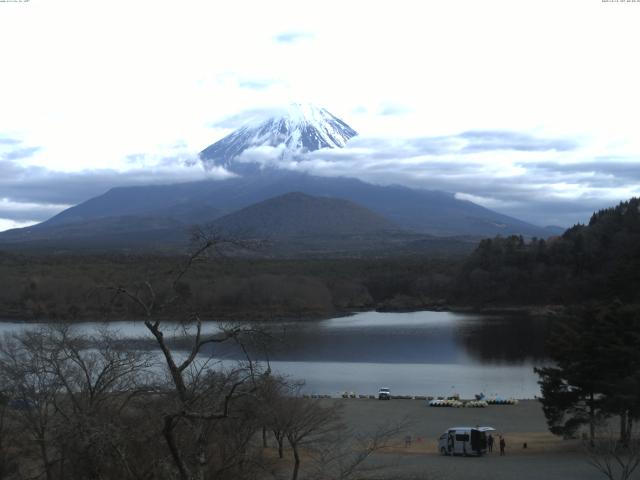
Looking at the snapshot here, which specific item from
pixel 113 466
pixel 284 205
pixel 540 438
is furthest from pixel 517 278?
pixel 284 205

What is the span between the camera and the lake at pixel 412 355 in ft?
103

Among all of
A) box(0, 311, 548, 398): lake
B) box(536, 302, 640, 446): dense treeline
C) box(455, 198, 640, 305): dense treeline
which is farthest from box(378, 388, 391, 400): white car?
box(455, 198, 640, 305): dense treeline

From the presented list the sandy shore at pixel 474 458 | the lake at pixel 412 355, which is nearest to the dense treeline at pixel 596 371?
the sandy shore at pixel 474 458

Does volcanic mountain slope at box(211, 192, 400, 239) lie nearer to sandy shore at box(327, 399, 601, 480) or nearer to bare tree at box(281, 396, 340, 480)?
sandy shore at box(327, 399, 601, 480)

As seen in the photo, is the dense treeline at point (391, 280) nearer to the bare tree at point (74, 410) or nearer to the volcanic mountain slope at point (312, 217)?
the bare tree at point (74, 410)

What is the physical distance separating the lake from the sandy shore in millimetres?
3288

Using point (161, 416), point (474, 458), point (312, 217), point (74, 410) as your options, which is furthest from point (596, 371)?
point (312, 217)

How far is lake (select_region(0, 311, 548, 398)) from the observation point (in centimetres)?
3138

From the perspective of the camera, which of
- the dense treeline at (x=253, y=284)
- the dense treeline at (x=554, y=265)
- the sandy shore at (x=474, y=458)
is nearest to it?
the sandy shore at (x=474, y=458)

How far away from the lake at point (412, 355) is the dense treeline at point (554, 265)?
1114 centimetres

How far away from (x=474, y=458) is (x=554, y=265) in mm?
55925

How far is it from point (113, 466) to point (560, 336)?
41.6 ft

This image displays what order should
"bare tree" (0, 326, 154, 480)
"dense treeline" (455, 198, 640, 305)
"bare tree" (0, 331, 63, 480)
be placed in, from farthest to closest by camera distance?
"dense treeline" (455, 198, 640, 305)
"bare tree" (0, 331, 63, 480)
"bare tree" (0, 326, 154, 480)

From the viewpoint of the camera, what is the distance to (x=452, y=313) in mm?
68000
